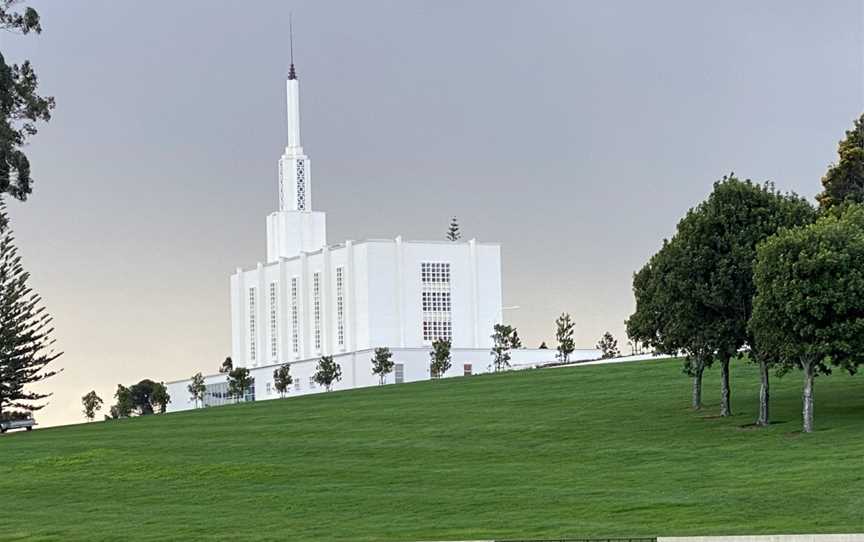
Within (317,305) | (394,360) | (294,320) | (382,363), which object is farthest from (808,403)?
(294,320)

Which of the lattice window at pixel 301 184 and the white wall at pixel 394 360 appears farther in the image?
the lattice window at pixel 301 184

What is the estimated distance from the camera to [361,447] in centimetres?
4428

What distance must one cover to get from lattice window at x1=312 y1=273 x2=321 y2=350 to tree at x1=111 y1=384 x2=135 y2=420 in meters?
12.7

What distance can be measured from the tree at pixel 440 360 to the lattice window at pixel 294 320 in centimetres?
1757

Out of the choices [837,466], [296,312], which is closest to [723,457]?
[837,466]

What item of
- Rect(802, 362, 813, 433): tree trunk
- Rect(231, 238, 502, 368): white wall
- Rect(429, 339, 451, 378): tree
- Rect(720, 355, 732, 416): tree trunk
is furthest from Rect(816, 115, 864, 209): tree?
Rect(231, 238, 502, 368): white wall

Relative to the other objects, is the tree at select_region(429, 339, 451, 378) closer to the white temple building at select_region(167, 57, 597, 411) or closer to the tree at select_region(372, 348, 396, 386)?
the tree at select_region(372, 348, 396, 386)

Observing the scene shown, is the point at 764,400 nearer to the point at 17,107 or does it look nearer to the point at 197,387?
the point at 17,107

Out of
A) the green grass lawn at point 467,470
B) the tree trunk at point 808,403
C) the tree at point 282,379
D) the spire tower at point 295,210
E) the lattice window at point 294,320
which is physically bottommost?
the green grass lawn at point 467,470

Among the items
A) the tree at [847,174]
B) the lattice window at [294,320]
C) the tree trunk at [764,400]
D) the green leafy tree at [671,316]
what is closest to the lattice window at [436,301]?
the lattice window at [294,320]

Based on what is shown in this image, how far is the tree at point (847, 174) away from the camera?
56.7 meters

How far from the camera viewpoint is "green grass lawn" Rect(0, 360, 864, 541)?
29.8 meters

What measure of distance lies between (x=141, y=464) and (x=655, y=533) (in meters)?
19.4

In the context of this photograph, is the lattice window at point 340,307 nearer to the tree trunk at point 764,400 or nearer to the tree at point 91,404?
the tree at point 91,404
